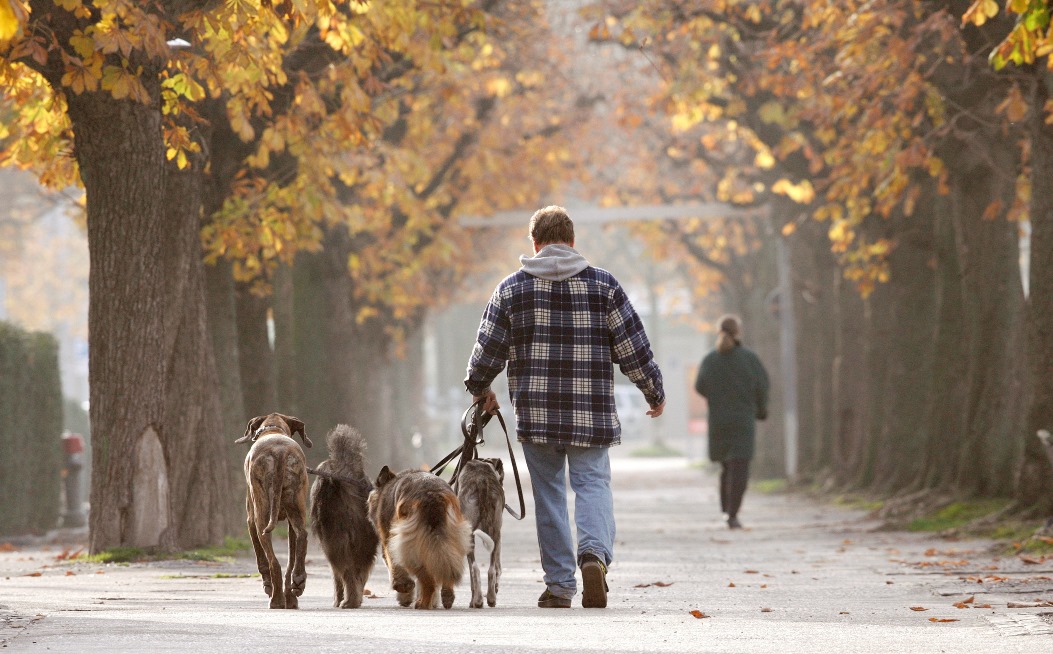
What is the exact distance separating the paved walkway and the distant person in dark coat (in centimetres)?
169

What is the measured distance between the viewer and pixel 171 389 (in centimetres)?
1361

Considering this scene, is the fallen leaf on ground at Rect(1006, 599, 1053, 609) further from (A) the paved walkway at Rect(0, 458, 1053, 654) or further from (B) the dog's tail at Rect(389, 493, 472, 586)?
(B) the dog's tail at Rect(389, 493, 472, 586)

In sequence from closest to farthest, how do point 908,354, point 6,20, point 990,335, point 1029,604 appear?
point 6,20, point 1029,604, point 990,335, point 908,354

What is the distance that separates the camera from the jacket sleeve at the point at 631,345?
9.56m

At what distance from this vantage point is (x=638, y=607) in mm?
9883

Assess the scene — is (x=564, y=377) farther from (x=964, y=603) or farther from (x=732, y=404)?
(x=732, y=404)

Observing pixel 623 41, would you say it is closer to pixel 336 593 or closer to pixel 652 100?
pixel 652 100

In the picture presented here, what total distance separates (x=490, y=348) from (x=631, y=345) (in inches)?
29.7

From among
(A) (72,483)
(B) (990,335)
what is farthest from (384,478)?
(A) (72,483)

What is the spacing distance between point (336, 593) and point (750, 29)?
13799 mm

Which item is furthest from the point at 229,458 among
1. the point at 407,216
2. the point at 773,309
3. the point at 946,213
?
the point at 773,309

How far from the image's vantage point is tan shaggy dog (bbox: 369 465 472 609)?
884 cm

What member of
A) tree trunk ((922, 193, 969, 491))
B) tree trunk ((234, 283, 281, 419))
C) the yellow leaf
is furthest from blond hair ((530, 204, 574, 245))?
tree trunk ((922, 193, 969, 491))

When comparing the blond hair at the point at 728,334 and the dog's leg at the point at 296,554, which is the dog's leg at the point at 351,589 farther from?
the blond hair at the point at 728,334
